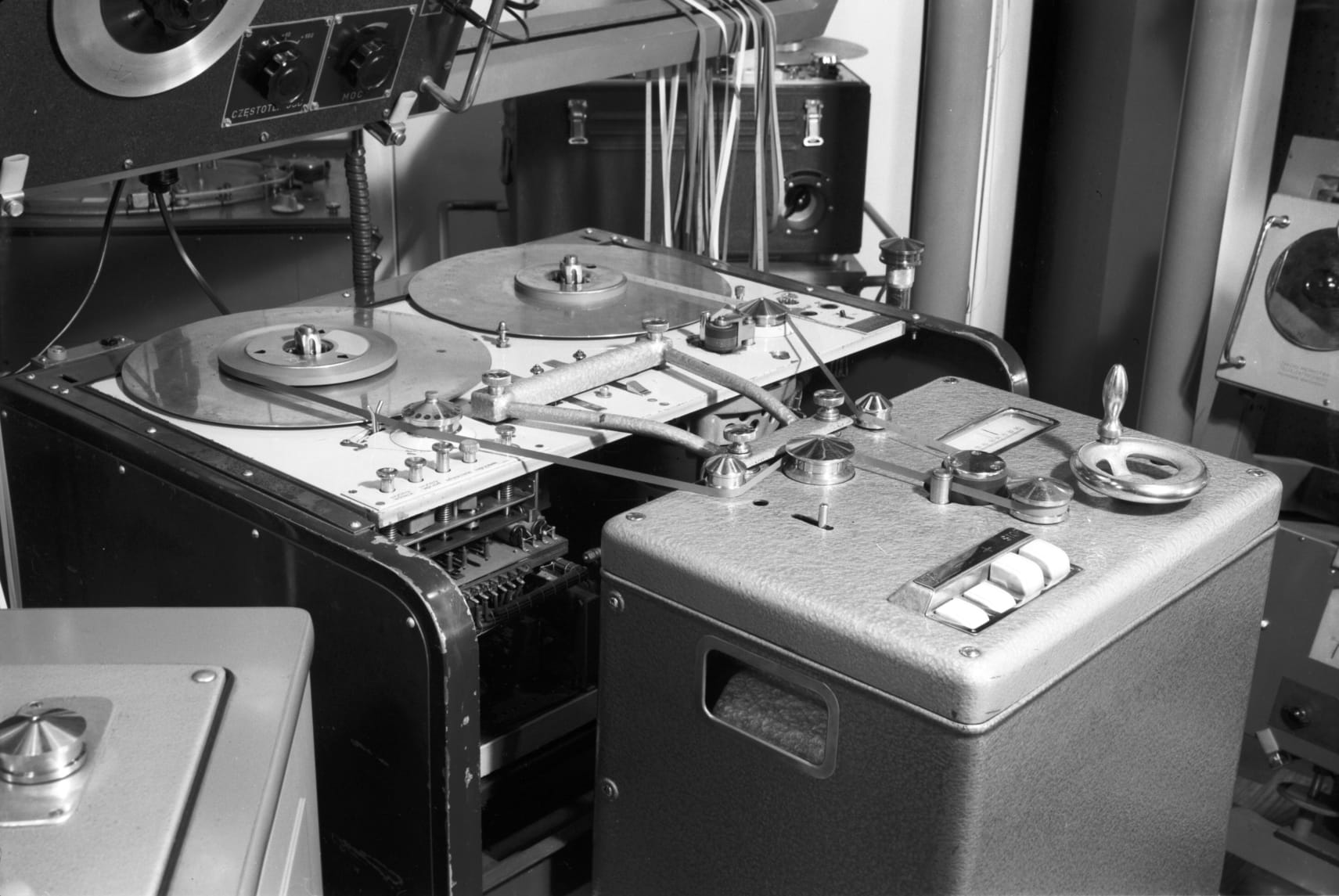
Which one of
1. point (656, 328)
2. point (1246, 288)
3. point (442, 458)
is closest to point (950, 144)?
point (1246, 288)

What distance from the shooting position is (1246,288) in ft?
6.60

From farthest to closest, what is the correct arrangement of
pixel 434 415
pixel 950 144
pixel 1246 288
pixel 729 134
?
1. pixel 950 144
2. pixel 1246 288
3. pixel 729 134
4. pixel 434 415

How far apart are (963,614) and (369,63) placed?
736 millimetres

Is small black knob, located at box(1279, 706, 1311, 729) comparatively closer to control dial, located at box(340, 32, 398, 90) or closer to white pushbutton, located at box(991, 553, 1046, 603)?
white pushbutton, located at box(991, 553, 1046, 603)

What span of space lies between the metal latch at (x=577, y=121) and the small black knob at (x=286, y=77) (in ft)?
2.68

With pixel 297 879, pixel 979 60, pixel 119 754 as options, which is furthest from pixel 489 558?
pixel 979 60

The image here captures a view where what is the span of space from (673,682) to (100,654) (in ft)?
1.42

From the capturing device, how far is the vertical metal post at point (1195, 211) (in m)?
2.12

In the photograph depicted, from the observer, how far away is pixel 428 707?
1.05 m

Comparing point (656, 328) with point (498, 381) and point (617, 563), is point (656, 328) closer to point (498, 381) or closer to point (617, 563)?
point (498, 381)

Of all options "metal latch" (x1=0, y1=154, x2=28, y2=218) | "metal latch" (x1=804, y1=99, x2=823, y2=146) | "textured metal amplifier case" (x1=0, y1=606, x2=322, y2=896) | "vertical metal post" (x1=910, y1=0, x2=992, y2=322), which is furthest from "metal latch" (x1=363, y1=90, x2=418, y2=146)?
"vertical metal post" (x1=910, y1=0, x2=992, y2=322)

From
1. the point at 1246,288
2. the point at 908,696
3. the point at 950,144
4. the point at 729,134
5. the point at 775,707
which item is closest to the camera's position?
the point at 908,696

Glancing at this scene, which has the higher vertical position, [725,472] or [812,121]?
[812,121]

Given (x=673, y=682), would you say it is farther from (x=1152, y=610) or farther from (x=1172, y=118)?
(x=1172, y=118)
